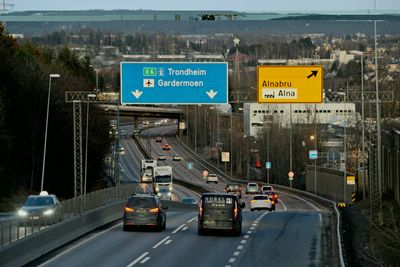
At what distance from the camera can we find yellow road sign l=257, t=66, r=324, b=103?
50.7 m

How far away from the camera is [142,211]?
38406 mm

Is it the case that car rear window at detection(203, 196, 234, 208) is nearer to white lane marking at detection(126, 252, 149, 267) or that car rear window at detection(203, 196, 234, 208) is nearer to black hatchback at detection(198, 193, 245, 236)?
→ black hatchback at detection(198, 193, 245, 236)

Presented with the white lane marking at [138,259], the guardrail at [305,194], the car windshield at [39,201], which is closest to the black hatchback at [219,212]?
the guardrail at [305,194]

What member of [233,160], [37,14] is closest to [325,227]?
[37,14]

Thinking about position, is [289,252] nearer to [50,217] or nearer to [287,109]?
[50,217]

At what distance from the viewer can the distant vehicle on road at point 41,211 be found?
2941 centimetres

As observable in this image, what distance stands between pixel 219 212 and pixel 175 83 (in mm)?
14933

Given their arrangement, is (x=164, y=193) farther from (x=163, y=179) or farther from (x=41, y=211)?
(x=41, y=211)

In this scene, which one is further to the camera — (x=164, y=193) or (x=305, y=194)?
(x=164, y=193)

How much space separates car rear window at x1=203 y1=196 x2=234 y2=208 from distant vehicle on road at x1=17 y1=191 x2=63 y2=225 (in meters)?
5.61

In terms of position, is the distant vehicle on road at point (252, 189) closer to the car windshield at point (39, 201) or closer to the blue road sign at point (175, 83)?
the blue road sign at point (175, 83)

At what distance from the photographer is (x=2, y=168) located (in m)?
65.2

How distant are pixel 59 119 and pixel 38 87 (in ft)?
13.2

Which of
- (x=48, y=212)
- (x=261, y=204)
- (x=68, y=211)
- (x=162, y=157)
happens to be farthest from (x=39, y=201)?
(x=162, y=157)
